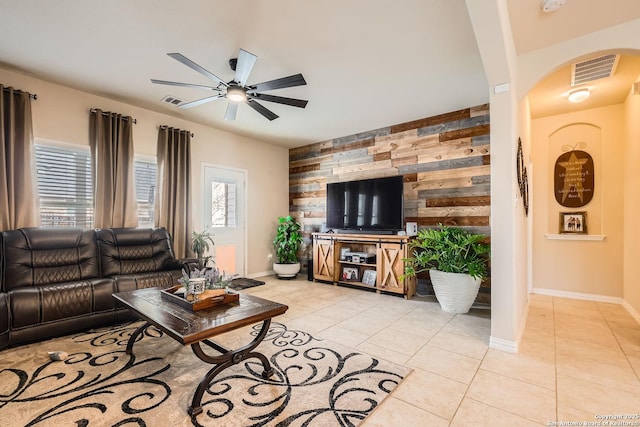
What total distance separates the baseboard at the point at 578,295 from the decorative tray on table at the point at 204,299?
4625 mm

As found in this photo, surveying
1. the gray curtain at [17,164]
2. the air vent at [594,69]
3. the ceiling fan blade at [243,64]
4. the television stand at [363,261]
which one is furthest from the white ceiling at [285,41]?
the television stand at [363,261]

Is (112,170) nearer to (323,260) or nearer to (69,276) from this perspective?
(69,276)

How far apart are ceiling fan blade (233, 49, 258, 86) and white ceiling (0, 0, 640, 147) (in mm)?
290

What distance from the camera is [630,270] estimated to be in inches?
140

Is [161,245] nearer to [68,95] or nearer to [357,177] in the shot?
[68,95]

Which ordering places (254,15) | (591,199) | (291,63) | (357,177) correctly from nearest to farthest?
(254,15)
(291,63)
(591,199)
(357,177)

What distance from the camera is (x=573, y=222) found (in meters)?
4.23

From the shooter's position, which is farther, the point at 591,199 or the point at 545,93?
the point at 591,199

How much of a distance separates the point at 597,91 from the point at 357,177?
131 inches

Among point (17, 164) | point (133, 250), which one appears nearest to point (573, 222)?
point (133, 250)

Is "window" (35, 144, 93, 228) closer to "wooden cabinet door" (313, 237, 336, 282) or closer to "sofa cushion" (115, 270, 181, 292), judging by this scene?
"sofa cushion" (115, 270, 181, 292)

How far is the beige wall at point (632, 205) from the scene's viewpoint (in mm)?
3287

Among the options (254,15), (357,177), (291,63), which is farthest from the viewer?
(357,177)

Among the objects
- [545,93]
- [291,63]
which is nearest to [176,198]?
[291,63]
